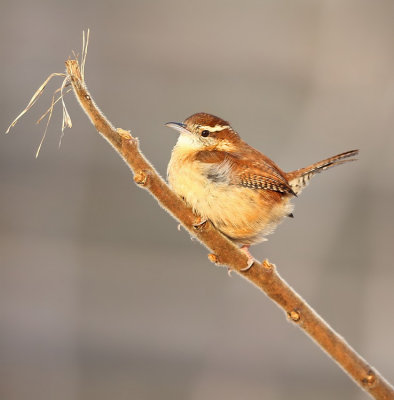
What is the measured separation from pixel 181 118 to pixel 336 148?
113cm

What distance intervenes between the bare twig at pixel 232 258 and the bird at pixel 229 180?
0.28m

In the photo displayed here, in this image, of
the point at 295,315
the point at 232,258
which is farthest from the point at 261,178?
the point at 295,315

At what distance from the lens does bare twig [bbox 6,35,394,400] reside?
1.16 metres

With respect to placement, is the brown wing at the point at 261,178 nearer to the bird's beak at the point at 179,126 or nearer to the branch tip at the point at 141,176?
the bird's beak at the point at 179,126

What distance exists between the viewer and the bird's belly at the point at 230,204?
1790 mm

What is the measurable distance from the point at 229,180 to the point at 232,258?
54 cm

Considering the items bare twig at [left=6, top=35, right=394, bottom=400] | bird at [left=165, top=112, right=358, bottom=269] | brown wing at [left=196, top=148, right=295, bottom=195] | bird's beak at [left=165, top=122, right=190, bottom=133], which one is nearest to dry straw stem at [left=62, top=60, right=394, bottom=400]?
bare twig at [left=6, top=35, right=394, bottom=400]

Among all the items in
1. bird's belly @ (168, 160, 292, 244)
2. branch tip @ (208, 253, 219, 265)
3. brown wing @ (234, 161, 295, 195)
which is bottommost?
branch tip @ (208, 253, 219, 265)

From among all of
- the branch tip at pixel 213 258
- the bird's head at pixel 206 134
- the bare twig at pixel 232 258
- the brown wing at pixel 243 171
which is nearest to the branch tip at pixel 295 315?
the bare twig at pixel 232 258

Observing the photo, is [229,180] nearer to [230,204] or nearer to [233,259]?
[230,204]

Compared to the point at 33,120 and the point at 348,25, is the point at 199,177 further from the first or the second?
the point at 348,25

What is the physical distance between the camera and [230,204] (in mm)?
1838

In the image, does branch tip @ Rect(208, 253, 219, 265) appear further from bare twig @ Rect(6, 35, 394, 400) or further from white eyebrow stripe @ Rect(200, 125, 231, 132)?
white eyebrow stripe @ Rect(200, 125, 231, 132)

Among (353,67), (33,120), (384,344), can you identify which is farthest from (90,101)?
(353,67)
